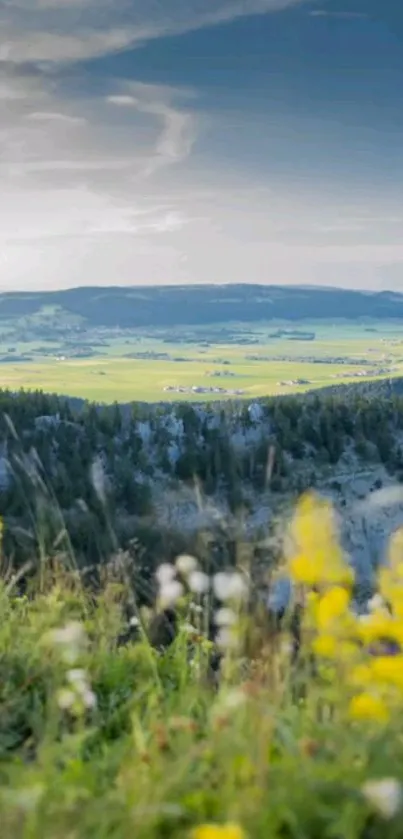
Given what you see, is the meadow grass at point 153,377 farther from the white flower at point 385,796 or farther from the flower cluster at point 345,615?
the white flower at point 385,796

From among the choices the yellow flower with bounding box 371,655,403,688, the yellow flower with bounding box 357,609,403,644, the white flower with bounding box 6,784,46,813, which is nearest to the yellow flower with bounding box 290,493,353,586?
the yellow flower with bounding box 357,609,403,644

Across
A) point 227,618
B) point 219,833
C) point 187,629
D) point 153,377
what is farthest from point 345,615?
point 153,377

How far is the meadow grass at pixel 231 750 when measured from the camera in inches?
126

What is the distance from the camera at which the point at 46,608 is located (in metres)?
6.58

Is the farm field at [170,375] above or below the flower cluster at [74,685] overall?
below

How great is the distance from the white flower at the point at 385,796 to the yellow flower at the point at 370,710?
621 millimetres

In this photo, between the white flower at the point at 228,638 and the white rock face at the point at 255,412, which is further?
the white rock face at the point at 255,412

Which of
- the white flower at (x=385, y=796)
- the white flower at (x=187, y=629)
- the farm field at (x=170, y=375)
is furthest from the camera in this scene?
the farm field at (x=170, y=375)

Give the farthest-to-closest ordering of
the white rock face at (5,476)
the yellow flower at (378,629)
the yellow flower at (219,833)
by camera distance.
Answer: the white rock face at (5,476)
the yellow flower at (378,629)
the yellow flower at (219,833)

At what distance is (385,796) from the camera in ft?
9.32

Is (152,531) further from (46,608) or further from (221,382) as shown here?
(221,382)

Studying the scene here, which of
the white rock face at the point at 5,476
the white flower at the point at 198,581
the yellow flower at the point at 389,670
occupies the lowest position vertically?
the white rock face at the point at 5,476

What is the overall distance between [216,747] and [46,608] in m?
3.18

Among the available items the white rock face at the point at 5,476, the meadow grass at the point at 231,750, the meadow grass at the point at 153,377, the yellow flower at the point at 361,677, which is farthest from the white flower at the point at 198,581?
the meadow grass at the point at 153,377
